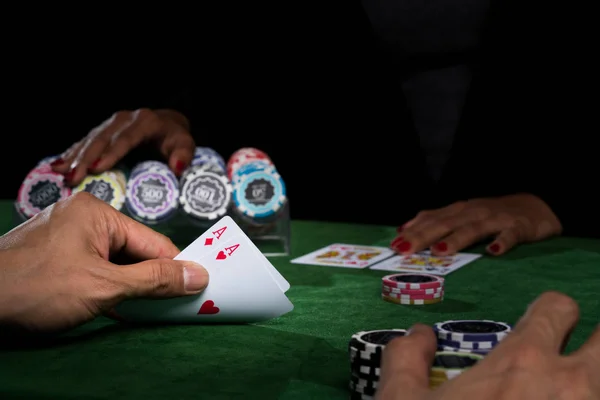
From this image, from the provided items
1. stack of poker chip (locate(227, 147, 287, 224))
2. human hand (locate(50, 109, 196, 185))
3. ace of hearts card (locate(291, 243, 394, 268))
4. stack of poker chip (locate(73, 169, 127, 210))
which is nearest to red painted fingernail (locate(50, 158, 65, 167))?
human hand (locate(50, 109, 196, 185))

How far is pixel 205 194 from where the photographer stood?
9.32 feet

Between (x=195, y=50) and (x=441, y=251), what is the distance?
9.14 feet

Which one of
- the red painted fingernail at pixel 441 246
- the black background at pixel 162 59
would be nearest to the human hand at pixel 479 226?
the red painted fingernail at pixel 441 246

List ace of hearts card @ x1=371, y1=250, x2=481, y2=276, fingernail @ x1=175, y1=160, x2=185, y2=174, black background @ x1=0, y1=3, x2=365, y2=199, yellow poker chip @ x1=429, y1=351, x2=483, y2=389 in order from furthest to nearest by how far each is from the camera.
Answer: black background @ x1=0, y1=3, x2=365, y2=199 < fingernail @ x1=175, y1=160, x2=185, y2=174 < ace of hearts card @ x1=371, y1=250, x2=481, y2=276 < yellow poker chip @ x1=429, y1=351, x2=483, y2=389

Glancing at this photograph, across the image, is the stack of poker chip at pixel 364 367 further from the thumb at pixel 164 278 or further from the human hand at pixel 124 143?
the human hand at pixel 124 143

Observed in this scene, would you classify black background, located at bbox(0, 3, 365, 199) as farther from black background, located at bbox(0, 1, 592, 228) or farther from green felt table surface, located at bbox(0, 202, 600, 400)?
green felt table surface, located at bbox(0, 202, 600, 400)

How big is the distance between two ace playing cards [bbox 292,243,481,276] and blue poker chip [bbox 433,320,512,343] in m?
1.00

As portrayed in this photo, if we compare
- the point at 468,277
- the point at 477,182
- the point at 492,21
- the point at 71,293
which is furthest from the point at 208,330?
the point at 492,21

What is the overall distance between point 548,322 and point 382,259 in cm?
145

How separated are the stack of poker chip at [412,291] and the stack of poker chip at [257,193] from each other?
92 cm

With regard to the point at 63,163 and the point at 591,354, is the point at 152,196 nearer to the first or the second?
the point at 63,163

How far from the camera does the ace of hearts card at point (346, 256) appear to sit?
2.49 meters

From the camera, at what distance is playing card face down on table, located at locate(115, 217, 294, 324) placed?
5.66 feet

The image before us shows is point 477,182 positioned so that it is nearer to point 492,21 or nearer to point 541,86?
point 541,86
